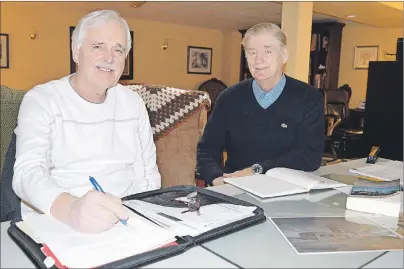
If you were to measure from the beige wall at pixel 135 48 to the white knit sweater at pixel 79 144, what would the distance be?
536cm

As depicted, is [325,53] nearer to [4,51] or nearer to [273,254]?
[4,51]

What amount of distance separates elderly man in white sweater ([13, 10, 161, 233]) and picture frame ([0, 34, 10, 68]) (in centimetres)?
532

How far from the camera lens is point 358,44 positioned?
706 cm

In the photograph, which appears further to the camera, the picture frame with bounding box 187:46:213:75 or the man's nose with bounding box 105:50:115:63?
the picture frame with bounding box 187:46:213:75

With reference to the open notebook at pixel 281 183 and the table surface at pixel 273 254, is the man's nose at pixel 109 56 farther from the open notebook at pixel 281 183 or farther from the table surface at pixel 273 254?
the table surface at pixel 273 254

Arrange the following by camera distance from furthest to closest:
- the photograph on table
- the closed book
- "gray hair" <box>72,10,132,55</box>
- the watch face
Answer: the watch face → "gray hair" <box>72,10,132,55</box> → the closed book → the photograph on table

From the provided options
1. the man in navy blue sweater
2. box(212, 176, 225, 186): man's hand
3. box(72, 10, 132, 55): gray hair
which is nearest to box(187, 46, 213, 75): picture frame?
the man in navy blue sweater

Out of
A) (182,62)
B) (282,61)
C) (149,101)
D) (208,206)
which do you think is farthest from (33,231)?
(182,62)

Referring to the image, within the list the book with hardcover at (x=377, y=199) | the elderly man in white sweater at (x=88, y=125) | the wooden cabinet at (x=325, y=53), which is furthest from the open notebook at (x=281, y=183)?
the wooden cabinet at (x=325, y=53)

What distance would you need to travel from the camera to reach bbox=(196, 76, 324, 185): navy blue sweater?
185 cm

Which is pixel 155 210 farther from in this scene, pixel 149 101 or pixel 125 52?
pixel 149 101

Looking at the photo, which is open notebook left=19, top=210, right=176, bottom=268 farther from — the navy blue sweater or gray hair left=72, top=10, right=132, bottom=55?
the navy blue sweater

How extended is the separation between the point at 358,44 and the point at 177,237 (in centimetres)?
703

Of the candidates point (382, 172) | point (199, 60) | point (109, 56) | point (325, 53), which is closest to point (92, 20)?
point (109, 56)
